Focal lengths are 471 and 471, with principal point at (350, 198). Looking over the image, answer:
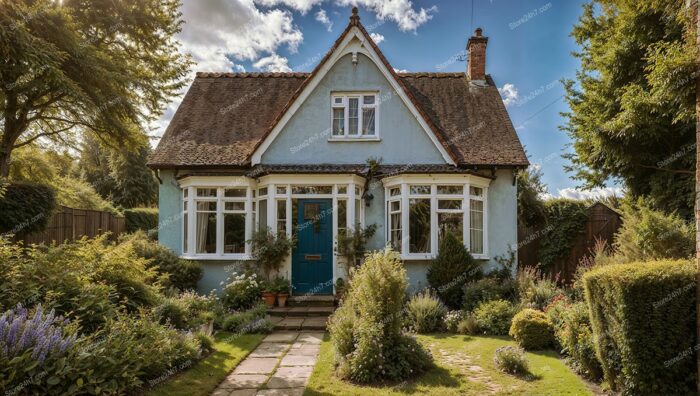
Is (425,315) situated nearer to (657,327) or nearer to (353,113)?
(657,327)

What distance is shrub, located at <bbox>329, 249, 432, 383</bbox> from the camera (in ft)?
21.7

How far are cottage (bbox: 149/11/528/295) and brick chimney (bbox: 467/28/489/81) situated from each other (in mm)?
2154

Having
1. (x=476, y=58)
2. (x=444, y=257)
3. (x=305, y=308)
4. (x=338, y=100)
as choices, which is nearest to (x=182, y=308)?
(x=305, y=308)

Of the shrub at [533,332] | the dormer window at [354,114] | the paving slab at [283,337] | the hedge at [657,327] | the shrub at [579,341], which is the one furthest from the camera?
the dormer window at [354,114]

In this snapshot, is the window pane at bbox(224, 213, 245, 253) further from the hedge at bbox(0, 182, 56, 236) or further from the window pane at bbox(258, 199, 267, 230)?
the hedge at bbox(0, 182, 56, 236)

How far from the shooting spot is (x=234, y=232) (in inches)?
531

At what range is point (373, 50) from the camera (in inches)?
540

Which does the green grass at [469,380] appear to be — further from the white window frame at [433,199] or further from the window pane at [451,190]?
the window pane at [451,190]

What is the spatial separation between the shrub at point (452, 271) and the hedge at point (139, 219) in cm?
1578

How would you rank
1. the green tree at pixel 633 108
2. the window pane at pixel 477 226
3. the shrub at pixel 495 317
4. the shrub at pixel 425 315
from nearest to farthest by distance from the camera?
the shrub at pixel 495 317 < the shrub at pixel 425 315 < the green tree at pixel 633 108 < the window pane at pixel 477 226

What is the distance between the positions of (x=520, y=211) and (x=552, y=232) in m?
1.18

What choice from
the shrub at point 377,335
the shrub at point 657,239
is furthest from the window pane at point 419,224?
the shrub at point 377,335

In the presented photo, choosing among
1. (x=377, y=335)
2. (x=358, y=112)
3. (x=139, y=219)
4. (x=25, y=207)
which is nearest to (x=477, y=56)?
(x=358, y=112)

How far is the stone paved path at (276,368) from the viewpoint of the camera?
6348 millimetres
